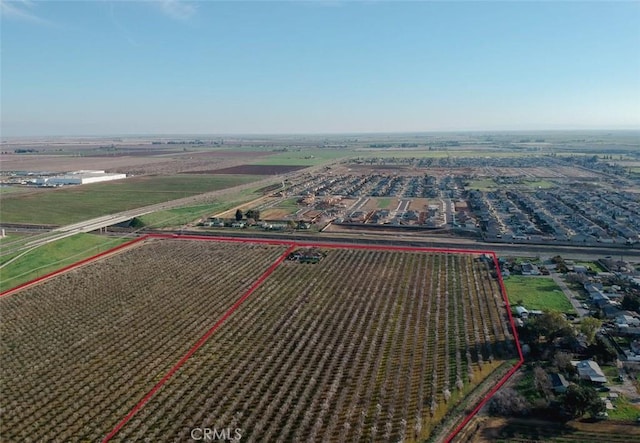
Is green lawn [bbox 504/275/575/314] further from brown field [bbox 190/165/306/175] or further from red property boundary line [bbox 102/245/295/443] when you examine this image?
brown field [bbox 190/165/306/175]

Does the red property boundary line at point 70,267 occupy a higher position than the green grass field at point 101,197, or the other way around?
the green grass field at point 101,197

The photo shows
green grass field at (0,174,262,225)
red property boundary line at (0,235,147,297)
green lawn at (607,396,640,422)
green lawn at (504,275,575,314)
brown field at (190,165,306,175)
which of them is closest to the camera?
green lawn at (607,396,640,422)

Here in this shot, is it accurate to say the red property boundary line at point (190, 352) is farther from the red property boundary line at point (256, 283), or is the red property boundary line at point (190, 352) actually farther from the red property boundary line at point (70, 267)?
the red property boundary line at point (70, 267)

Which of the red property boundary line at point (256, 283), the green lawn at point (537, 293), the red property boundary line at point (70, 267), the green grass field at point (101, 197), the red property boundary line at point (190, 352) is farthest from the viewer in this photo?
the green grass field at point (101, 197)

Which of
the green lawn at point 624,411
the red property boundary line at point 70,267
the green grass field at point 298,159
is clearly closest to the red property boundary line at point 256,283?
the red property boundary line at point 70,267

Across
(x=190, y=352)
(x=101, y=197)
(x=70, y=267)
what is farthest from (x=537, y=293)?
(x=101, y=197)

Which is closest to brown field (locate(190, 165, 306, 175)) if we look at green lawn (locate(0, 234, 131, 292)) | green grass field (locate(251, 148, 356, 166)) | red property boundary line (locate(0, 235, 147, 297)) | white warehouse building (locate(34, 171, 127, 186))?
green grass field (locate(251, 148, 356, 166))
